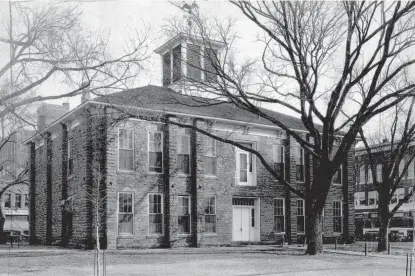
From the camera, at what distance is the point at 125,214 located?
24.0 metres

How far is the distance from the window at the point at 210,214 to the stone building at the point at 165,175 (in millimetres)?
51

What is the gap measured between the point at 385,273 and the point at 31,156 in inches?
929

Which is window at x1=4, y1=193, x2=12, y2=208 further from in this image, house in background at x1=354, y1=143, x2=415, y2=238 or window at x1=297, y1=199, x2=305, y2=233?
window at x1=297, y1=199, x2=305, y2=233

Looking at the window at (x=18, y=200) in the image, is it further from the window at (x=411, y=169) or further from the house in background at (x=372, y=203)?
the window at (x=411, y=169)

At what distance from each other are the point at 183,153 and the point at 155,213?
337cm

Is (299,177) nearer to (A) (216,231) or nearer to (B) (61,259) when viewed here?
(A) (216,231)

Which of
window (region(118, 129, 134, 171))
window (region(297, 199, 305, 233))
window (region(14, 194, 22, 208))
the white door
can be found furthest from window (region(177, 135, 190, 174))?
window (region(14, 194, 22, 208))

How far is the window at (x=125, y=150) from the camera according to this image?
24.3m

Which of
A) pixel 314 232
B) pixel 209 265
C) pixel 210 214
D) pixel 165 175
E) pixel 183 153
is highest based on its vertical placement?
pixel 183 153

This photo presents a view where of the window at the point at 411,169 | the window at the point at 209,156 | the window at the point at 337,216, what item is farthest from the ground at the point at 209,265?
the window at the point at 411,169

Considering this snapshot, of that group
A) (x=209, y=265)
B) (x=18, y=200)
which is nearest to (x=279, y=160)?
(x=209, y=265)

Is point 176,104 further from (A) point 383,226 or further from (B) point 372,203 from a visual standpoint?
(B) point 372,203

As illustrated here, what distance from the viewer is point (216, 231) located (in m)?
26.9

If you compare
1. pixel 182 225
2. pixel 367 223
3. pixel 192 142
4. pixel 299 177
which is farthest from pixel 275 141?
pixel 367 223
